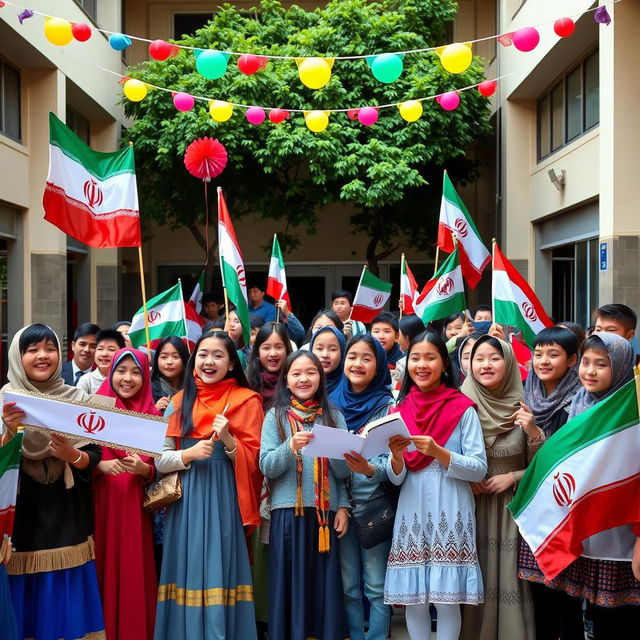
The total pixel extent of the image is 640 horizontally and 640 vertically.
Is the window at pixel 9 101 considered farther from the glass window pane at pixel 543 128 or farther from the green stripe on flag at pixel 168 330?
the glass window pane at pixel 543 128

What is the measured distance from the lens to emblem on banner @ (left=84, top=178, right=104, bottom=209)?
546cm

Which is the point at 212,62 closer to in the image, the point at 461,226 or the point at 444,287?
the point at 461,226

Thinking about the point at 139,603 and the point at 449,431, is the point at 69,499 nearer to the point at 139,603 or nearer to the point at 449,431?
the point at 139,603

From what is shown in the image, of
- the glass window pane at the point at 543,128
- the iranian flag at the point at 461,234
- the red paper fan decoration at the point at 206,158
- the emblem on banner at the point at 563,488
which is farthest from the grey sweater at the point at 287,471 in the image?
the glass window pane at the point at 543,128

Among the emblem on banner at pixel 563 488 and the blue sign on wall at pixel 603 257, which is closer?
the emblem on banner at pixel 563 488

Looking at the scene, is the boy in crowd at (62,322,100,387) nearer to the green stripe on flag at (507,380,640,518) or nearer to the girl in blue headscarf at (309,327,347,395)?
the girl in blue headscarf at (309,327,347,395)

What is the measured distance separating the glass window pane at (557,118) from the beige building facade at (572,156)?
2 centimetres

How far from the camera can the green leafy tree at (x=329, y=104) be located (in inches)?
474

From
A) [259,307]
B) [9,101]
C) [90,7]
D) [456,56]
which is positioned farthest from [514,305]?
[90,7]

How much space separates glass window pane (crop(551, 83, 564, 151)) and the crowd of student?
8.82 m

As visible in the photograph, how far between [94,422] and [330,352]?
1.45m

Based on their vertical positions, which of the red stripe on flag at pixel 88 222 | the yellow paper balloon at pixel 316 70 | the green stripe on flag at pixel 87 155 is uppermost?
the yellow paper balloon at pixel 316 70

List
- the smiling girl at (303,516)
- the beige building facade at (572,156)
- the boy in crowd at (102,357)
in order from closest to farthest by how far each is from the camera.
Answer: the smiling girl at (303,516), the boy in crowd at (102,357), the beige building facade at (572,156)

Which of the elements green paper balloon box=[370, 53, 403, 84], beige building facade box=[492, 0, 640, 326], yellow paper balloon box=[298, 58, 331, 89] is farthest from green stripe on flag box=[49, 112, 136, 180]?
beige building facade box=[492, 0, 640, 326]
